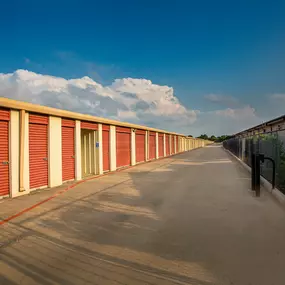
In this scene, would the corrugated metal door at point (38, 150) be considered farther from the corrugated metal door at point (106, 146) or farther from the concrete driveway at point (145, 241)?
the corrugated metal door at point (106, 146)

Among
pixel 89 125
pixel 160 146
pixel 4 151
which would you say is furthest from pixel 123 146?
pixel 160 146

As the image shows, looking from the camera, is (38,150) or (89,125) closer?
(38,150)

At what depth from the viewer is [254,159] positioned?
27.1 feet

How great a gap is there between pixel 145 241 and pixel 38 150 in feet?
22.5

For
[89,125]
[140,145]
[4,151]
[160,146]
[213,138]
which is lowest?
[4,151]

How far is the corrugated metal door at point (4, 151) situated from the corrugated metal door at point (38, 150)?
0.99 m

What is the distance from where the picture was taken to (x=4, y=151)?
8180mm

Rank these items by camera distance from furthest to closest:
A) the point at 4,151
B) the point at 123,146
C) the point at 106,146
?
the point at 123,146, the point at 106,146, the point at 4,151

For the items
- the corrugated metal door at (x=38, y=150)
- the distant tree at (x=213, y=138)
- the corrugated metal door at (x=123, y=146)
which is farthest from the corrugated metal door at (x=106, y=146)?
the distant tree at (x=213, y=138)

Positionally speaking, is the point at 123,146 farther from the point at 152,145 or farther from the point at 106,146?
the point at 152,145

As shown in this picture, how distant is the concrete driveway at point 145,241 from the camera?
10.9ft

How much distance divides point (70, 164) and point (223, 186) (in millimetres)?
7193

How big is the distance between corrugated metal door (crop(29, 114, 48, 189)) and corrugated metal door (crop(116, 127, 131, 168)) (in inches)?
298

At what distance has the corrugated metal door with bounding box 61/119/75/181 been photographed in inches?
436
